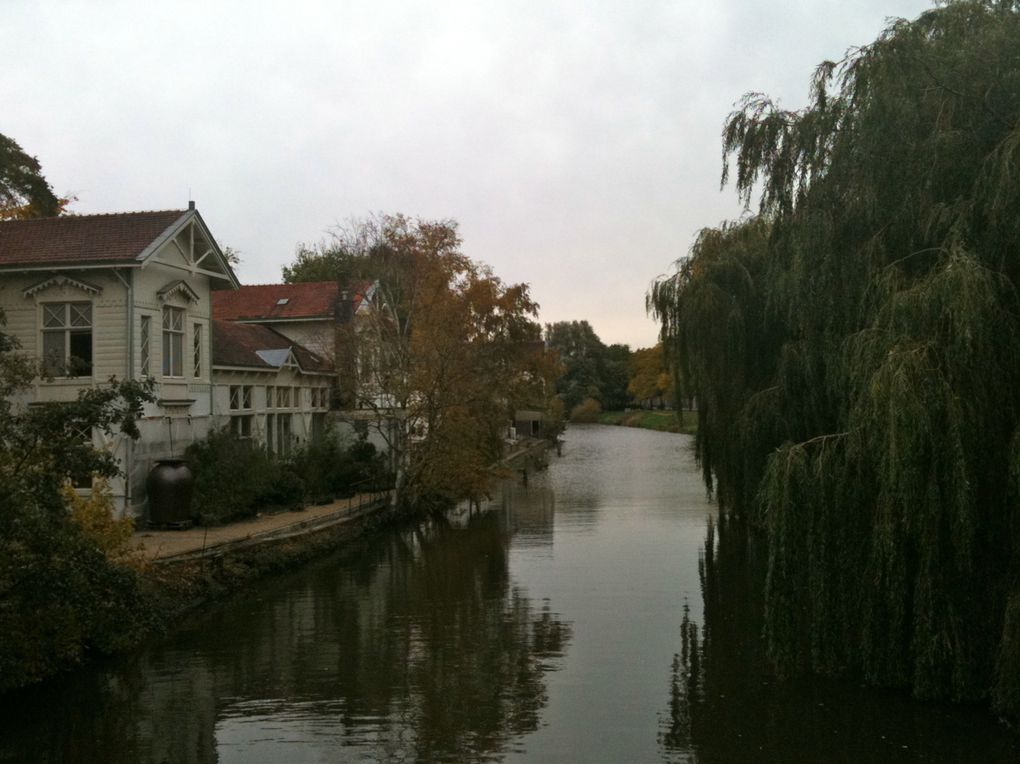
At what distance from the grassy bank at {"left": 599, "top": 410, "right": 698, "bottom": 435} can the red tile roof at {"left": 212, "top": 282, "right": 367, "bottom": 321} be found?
49.5 metres

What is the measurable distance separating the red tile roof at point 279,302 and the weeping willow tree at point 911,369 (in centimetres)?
2436

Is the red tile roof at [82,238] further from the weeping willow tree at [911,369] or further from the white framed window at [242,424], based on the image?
the weeping willow tree at [911,369]

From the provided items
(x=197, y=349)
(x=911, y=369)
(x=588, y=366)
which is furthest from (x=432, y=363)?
(x=588, y=366)

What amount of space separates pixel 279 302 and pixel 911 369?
3098 cm

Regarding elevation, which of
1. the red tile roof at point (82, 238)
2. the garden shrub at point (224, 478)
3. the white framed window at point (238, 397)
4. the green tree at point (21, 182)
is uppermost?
the green tree at point (21, 182)

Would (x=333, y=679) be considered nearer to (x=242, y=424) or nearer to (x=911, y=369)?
(x=911, y=369)

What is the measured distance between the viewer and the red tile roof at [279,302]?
37.0 meters

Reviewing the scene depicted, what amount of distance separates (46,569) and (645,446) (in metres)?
60.7

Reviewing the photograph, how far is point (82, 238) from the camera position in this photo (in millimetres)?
22953

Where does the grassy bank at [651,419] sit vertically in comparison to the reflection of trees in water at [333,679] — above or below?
above

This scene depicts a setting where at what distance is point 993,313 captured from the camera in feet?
35.1

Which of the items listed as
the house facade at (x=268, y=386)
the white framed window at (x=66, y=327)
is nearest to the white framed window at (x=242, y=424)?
the house facade at (x=268, y=386)

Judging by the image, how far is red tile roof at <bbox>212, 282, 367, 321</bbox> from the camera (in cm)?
3703

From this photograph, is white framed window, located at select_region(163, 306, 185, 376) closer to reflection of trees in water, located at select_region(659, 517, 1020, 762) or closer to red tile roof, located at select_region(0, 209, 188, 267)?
red tile roof, located at select_region(0, 209, 188, 267)
